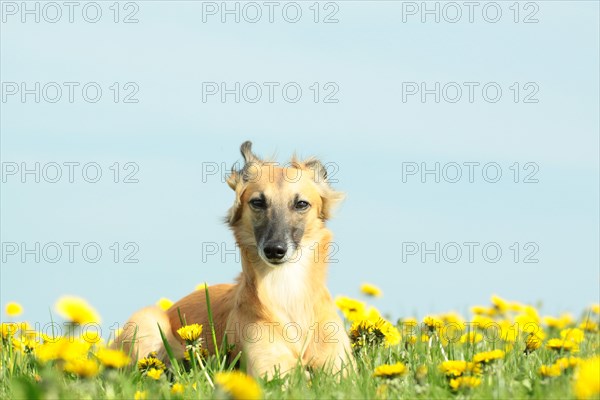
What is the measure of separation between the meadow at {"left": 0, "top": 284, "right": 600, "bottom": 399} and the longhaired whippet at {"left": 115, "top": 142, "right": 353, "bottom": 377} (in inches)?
8.5

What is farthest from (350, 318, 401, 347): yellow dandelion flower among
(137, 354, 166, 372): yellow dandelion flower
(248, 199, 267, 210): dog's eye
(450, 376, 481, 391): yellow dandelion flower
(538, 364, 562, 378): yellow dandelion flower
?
(450, 376, 481, 391): yellow dandelion flower

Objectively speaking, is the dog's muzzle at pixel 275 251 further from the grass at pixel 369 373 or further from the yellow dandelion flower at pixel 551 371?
the yellow dandelion flower at pixel 551 371

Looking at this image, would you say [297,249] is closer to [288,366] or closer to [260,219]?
[260,219]

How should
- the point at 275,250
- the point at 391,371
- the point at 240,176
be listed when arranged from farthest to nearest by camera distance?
the point at 240,176 → the point at 275,250 → the point at 391,371

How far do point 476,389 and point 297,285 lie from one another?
2.26 metres

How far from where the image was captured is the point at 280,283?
258 inches

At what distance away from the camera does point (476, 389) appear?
4594 millimetres

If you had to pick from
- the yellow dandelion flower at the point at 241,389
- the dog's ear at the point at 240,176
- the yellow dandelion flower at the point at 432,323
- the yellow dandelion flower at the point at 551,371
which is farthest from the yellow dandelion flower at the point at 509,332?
the yellow dandelion flower at the point at 241,389

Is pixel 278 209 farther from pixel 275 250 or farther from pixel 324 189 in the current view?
pixel 324 189

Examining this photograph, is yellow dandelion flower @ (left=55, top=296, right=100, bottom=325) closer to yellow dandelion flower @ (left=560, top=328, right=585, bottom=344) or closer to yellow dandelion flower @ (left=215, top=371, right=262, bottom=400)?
yellow dandelion flower @ (left=215, top=371, right=262, bottom=400)

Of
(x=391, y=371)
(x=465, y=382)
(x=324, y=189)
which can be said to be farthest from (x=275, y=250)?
(x=465, y=382)

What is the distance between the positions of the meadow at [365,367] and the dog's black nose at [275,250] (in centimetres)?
79

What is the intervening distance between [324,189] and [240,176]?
73cm

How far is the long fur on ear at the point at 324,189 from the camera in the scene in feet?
22.9
